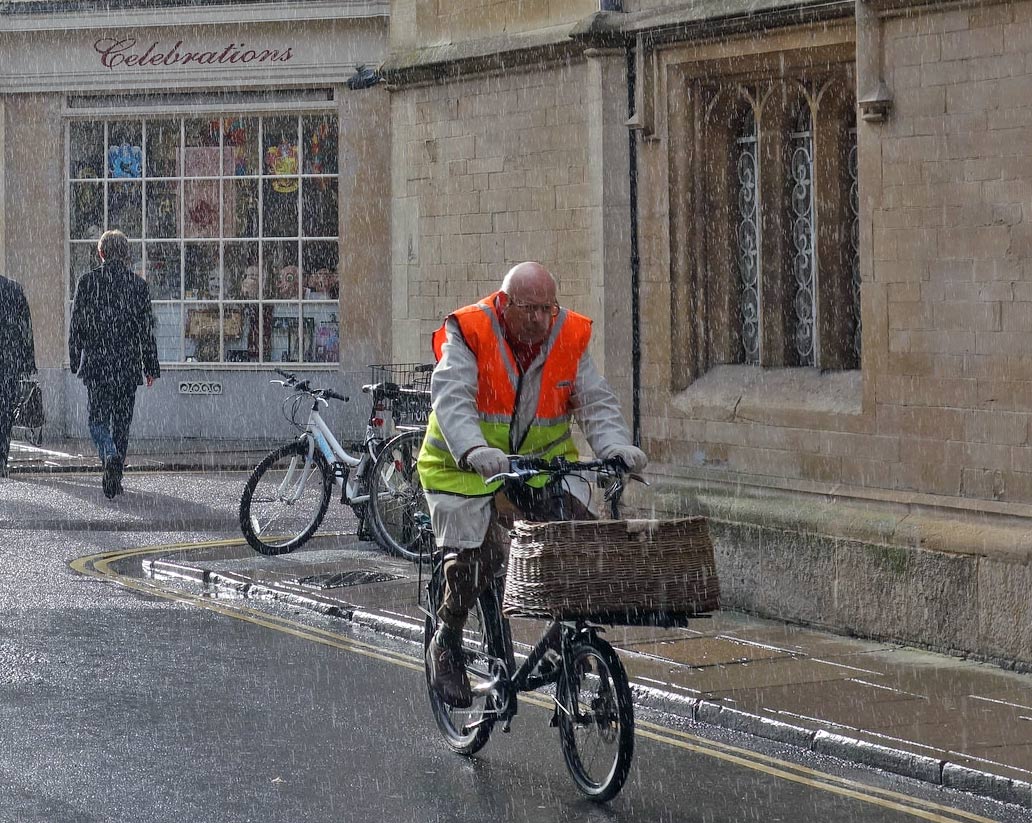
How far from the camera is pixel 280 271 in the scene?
19938 mm

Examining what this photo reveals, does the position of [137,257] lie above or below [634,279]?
above

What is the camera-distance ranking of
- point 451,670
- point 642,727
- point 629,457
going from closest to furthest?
point 629,457
point 451,670
point 642,727

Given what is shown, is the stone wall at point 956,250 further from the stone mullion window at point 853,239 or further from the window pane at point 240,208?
→ the window pane at point 240,208

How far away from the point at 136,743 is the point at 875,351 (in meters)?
4.33

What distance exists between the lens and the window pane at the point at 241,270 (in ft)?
65.6

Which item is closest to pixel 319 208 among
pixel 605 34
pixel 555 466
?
pixel 605 34

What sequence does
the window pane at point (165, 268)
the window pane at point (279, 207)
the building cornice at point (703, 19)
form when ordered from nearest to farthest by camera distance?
the building cornice at point (703, 19) < the window pane at point (279, 207) < the window pane at point (165, 268)

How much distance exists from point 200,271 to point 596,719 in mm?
14908

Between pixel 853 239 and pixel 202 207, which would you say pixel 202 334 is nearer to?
pixel 202 207

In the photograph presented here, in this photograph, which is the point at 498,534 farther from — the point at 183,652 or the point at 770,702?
the point at 183,652

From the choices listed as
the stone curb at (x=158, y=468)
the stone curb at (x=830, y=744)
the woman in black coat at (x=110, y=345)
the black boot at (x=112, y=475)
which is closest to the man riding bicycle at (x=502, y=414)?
the stone curb at (x=830, y=744)

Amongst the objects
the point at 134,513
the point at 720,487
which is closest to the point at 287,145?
the point at 134,513

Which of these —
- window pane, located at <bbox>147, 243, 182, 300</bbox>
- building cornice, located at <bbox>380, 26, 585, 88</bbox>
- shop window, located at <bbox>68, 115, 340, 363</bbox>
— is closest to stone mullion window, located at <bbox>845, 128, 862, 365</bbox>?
building cornice, located at <bbox>380, 26, 585, 88</bbox>

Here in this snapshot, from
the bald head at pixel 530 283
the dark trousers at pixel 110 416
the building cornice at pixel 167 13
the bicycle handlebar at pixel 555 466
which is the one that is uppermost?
the building cornice at pixel 167 13
